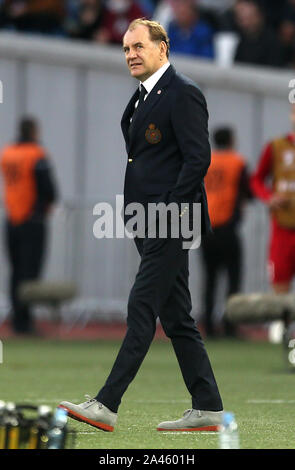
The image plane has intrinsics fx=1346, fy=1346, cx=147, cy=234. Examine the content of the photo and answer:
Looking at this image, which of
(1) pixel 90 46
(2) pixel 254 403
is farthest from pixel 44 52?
(2) pixel 254 403

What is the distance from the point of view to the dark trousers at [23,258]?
15.5m

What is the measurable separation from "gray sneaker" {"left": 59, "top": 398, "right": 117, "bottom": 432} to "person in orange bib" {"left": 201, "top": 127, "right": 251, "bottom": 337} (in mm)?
8158

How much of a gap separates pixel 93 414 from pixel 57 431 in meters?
1.43

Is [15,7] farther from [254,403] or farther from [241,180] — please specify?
[254,403]

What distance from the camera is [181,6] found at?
1758 cm

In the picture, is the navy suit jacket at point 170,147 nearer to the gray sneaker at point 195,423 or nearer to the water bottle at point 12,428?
the gray sneaker at point 195,423

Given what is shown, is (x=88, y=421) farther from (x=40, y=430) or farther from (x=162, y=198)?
(x=40, y=430)

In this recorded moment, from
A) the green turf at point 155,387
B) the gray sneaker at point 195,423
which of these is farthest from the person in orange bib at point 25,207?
the gray sneaker at point 195,423

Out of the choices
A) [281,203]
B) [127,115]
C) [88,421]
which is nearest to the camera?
[88,421]

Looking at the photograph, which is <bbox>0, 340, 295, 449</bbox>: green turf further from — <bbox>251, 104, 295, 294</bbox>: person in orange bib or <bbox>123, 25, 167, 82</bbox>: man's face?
<bbox>123, 25, 167, 82</bbox>: man's face

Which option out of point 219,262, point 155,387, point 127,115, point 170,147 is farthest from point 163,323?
point 219,262

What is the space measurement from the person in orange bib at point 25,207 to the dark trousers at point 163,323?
8.30 m

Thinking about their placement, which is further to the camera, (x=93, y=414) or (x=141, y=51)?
(x=141, y=51)

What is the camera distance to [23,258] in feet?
50.8
